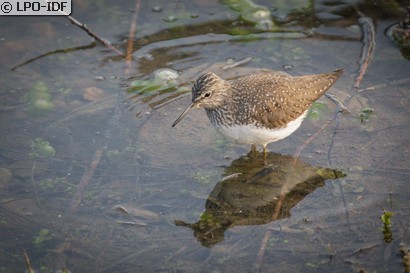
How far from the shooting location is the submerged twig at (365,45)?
22.7 ft

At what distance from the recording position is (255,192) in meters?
5.54

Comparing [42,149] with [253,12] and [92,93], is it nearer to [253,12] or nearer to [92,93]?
[92,93]

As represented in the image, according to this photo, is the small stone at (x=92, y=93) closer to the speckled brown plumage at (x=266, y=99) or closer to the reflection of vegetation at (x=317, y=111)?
the speckled brown plumage at (x=266, y=99)

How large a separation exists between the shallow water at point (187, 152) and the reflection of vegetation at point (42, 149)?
2 cm

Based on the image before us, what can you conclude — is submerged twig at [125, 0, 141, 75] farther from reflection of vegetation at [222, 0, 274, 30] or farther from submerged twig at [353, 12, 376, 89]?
submerged twig at [353, 12, 376, 89]

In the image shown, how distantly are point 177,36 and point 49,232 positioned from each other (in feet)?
11.8

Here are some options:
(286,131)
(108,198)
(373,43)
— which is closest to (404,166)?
(286,131)

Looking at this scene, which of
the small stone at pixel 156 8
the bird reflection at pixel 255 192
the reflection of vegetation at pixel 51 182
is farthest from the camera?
the small stone at pixel 156 8

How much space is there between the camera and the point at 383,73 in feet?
23.0

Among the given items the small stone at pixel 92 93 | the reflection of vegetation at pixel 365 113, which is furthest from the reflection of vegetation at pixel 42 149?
the reflection of vegetation at pixel 365 113

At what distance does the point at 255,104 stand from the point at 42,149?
2.27 meters

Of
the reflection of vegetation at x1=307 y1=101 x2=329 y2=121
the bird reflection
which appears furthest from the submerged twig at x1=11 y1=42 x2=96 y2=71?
the reflection of vegetation at x1=307 y1=101 x2=329 y2=121

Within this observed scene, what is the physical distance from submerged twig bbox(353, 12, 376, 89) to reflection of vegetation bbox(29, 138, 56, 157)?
3581 mm

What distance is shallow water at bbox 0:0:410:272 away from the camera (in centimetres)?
483
